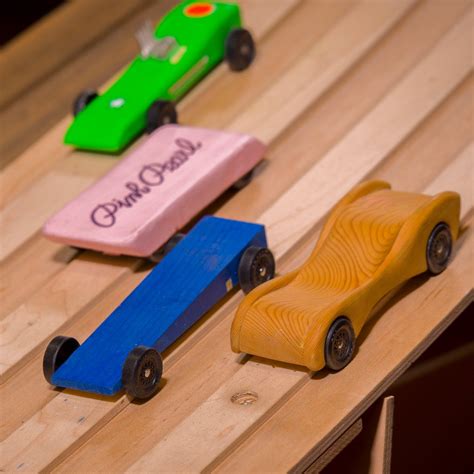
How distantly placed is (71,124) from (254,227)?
78cm

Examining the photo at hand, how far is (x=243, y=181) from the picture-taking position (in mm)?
2908

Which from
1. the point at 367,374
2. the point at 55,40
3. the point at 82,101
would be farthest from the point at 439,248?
the point at 55,40

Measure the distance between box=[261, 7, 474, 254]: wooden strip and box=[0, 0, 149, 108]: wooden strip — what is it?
113 centimetres

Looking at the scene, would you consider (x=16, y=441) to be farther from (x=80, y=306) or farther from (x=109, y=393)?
(x=80, y=306)

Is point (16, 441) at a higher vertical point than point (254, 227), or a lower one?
lower

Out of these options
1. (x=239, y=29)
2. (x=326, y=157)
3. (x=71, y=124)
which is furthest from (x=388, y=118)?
(x=71, y=124)

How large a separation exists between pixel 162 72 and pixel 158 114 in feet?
0.50

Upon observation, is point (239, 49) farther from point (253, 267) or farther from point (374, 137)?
point (253, 267)

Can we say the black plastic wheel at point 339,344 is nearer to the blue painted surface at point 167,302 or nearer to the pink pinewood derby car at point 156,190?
the blue painted surface at point 167,302

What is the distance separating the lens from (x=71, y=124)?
124 inches

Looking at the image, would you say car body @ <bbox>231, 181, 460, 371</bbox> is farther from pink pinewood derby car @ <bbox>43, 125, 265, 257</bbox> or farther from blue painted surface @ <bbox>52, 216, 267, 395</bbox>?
pink pinewood derby car @ <bbox>43, 125, 265, 257</bbox>

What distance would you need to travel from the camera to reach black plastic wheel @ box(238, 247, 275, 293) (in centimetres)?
249

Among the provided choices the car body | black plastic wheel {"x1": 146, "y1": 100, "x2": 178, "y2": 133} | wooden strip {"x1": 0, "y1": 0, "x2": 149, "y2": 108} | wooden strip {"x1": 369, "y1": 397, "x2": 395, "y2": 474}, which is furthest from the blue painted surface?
wooden strip {"x1": 0, "y1": 0, "x2": 149, "y2": 108}

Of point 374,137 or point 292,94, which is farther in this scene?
point 292,94
